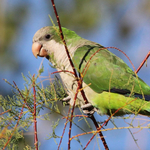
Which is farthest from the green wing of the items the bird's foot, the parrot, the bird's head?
the bird's head

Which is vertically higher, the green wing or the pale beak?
the pale beak

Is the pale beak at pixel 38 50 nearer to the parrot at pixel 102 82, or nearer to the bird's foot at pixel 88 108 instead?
the parrot at pixel 102 82

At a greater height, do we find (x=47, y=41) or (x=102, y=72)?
(x=47, y=41)

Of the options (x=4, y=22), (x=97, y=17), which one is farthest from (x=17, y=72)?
(x=97, y=17)

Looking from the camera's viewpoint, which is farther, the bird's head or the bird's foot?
the bird's head

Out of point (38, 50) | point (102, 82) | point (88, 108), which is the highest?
point (38, 50)

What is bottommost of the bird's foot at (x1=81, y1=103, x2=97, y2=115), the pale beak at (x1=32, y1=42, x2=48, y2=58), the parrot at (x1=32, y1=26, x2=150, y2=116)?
the bird's foot at (x1=81, y1=103, x2=97, y2=115)

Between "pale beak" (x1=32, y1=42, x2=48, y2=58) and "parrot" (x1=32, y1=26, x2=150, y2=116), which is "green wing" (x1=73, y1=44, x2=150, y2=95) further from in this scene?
"pale beak" (x1=32, y1=42, x2=48, y2=58)

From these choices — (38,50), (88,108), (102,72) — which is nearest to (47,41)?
(38,50)

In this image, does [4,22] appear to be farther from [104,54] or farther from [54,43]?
[104,54]

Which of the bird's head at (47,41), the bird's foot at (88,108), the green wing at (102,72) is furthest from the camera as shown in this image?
the bird's head at (47,41)

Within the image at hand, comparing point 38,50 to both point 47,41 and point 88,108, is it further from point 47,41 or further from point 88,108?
point 88,108

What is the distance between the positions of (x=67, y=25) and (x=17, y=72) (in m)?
1.64

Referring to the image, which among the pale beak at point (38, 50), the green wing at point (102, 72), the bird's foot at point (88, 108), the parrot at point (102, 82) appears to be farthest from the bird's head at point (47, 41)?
the bird's foot at point (88, 108)
